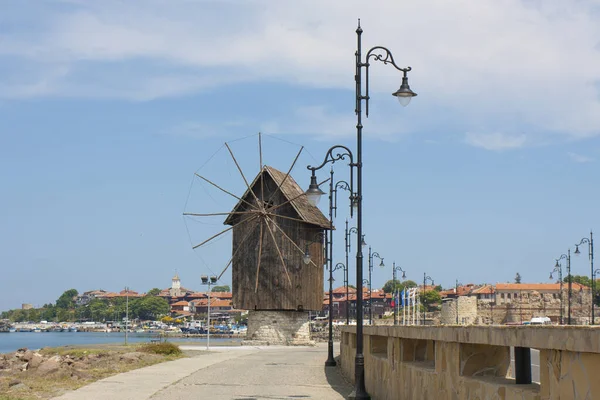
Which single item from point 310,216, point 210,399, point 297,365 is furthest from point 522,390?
point 310,216

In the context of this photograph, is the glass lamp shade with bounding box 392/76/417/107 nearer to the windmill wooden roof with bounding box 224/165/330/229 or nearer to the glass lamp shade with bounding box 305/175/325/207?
the glass lamp shade with bounding box 305/175/325/207

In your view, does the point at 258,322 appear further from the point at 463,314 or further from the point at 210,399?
the point at 463,314

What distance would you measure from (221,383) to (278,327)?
36976 millimetres

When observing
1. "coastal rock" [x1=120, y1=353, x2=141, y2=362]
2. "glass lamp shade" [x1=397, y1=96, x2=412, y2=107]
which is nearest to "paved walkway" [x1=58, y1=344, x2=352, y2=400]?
"coastal rock" [x1=120, y1=353, x2=141, y2=362]

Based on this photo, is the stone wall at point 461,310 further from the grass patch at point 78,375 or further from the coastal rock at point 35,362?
the coastal rock at point 35,362

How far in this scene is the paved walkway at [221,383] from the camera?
65.6 ft

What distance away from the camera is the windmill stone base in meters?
60.4

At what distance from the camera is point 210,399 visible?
62.0 ft

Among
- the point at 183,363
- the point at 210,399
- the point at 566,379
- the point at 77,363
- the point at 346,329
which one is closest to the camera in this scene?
the point at 566,379

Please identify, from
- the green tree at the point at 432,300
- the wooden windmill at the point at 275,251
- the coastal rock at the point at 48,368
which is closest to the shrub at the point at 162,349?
the coastal rock at the point at 48,368

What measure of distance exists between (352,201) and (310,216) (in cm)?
3954

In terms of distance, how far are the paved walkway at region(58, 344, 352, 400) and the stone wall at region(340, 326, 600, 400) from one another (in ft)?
8.51

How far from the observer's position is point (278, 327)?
60.4m

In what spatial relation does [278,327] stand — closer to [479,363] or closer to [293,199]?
[293,199]
